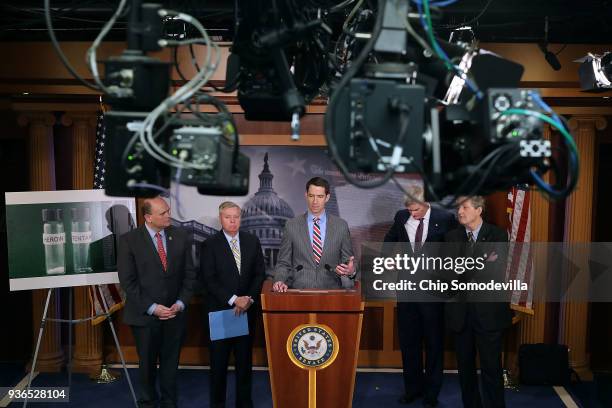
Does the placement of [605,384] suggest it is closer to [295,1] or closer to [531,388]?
[531,388]

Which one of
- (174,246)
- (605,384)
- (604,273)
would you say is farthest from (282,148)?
(605,384)

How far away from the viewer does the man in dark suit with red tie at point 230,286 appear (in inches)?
214

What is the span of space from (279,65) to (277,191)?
369 cm

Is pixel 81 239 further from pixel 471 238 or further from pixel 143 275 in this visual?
pixel 471 238

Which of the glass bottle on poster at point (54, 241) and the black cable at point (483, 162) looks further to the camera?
the glass bottle on poster at point (54, 241)

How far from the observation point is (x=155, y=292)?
5.32m

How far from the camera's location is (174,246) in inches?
214

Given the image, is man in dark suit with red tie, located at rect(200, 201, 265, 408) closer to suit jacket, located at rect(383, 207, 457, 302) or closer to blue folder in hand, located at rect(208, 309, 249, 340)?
blue folder in hand, located at rect(208, 309, 249, 340)

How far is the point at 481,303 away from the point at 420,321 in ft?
2.39

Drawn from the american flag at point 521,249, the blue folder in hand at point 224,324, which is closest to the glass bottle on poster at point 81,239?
the blue folder in hand at point 224,324

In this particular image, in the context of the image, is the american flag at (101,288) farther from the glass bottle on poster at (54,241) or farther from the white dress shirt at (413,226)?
the white dress shirt at (413,226)

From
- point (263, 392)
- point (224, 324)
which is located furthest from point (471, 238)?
point (263, 392)

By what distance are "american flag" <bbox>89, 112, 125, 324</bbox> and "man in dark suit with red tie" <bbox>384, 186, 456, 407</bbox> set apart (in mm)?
2358

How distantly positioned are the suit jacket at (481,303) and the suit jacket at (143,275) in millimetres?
2012
